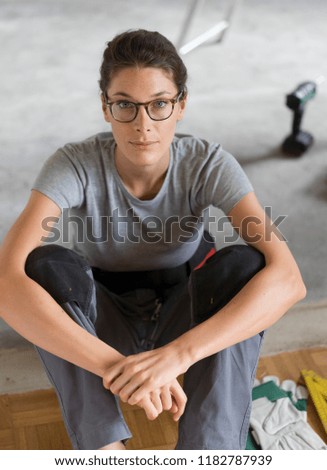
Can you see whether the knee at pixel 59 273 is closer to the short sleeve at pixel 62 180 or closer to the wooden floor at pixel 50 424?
the short sleeve at pixel 62 180

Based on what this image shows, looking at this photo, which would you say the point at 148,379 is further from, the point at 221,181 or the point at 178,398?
the point at 221,181

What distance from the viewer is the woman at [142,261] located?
179cm

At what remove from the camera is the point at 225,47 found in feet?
13.7

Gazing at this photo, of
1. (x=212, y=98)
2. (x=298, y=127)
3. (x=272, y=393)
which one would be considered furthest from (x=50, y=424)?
(x=212, y=98)

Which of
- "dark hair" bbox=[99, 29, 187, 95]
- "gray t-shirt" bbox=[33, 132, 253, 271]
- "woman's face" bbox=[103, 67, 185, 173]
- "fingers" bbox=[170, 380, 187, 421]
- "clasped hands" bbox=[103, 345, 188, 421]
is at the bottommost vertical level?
"fingers" bbox=[170, 380, 187, 421]

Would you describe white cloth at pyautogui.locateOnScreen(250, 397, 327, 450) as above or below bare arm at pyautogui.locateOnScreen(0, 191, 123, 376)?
below

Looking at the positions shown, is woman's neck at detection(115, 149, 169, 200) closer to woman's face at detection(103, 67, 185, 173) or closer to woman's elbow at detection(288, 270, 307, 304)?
woman's face at detection(103, 67, 185, 173)

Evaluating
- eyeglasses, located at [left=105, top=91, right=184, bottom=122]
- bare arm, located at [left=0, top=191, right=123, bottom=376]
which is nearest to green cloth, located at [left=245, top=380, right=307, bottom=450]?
bare arm, located at [left=0, top=191, right=123, bottom=376]

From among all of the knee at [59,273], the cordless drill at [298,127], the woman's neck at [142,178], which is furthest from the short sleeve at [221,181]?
the cordless drill at [298,127]

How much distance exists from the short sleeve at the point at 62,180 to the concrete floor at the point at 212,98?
1.95 feet

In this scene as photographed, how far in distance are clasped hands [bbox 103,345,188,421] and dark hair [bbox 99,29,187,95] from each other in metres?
0.68

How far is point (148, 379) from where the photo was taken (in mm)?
1737

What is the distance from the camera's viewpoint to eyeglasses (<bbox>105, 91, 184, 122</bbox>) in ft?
6.14

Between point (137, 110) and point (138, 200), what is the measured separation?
0.86ft
